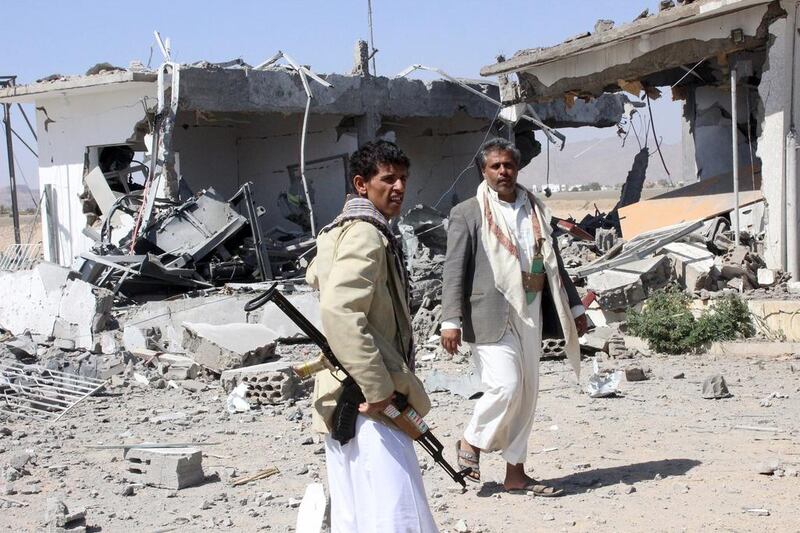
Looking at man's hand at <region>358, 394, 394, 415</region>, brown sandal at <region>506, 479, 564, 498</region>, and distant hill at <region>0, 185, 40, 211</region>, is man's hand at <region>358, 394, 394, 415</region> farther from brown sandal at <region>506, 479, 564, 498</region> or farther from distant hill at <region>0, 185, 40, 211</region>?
distant hill at <region>0, 185, 40, 211</region>

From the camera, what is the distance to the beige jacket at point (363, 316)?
3.07 m

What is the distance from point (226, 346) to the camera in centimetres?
869

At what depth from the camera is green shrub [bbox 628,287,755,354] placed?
8.66 meters

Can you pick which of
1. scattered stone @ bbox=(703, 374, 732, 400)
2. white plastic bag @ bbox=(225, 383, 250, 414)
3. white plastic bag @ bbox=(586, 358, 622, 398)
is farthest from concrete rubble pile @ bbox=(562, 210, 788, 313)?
white plastic bag @ bbox=(225, 383, 250, 414)

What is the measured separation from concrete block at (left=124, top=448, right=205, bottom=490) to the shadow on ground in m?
1.59

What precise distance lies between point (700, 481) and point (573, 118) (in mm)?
15677

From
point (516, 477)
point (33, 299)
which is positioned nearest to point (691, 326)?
point (516, 477)

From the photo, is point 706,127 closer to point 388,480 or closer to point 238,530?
point 238,530

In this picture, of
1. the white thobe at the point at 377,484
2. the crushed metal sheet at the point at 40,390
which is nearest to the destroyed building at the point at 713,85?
the crushed metal sheet at the point at 40,390

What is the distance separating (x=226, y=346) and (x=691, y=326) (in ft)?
13.1

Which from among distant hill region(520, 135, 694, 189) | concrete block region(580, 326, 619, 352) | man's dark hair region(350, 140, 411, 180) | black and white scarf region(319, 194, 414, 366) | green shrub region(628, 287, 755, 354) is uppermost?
distant hill region(520, 135, 694, 189)

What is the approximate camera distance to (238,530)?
182 inches

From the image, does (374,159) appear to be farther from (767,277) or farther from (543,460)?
(767,277)

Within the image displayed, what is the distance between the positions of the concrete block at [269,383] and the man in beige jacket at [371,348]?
4291mm
